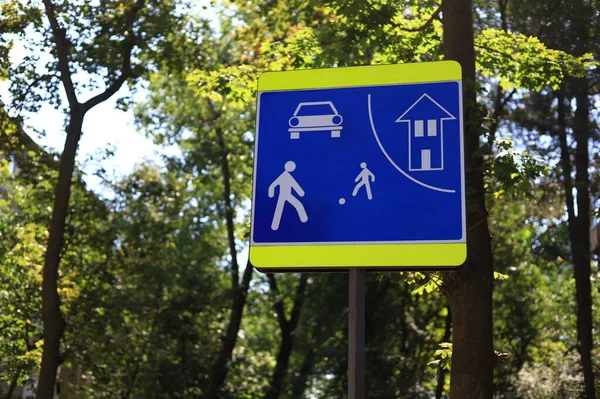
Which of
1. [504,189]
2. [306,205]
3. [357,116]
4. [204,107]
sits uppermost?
[204,107]

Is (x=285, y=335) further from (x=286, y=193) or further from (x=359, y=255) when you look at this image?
(x=359, y=255)

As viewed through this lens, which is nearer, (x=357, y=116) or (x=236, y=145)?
(x=357, y=116)

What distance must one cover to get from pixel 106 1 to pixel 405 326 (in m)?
Result: 16.4

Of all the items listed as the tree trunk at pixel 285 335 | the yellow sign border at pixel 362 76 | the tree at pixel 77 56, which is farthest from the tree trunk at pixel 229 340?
the yellow sign border at pixel 362 76

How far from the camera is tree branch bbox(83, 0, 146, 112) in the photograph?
2055cm

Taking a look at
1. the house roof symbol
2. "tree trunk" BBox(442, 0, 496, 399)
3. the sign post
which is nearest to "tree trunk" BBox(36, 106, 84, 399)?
"tree trunk" BBox(442, 0, 496, 399)

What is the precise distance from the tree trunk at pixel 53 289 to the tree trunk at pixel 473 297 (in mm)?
10867

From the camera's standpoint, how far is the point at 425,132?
5.26m

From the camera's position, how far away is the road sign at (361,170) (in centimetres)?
511

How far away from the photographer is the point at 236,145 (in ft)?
101

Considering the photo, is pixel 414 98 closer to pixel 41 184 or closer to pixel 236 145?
pixel 41 184

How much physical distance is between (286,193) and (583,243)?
19990mm

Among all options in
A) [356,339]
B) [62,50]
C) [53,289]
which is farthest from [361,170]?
Answer: [62,50]

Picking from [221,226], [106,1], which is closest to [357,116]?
Answer: [106,1]
